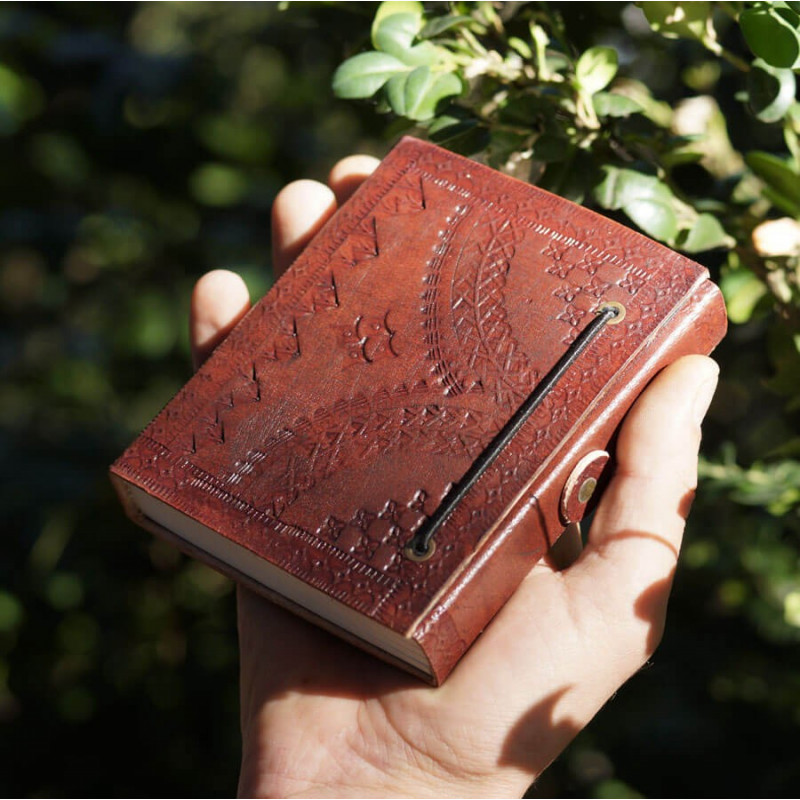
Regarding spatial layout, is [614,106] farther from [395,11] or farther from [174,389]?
[174,389]

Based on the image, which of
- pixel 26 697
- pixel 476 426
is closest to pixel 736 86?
pixel 476 426

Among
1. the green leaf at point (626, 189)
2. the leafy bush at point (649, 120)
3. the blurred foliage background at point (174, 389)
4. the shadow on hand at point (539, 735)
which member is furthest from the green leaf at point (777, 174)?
the shadow on hand at point (539, 735)

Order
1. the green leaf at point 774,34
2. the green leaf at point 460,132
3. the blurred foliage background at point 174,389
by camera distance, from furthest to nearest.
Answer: the blurred foliage background at point 174,389 → the green leaf at point 460,132 → the green leaf at point 774,34

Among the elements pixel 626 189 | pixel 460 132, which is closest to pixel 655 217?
pixel 626 189

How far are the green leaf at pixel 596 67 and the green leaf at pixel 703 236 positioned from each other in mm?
203

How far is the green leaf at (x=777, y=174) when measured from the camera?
116 cm

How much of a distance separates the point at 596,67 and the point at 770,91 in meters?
0.20

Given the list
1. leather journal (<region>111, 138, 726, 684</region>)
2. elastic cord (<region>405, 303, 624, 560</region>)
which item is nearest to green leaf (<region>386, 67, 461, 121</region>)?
leather journal (<region>111, 138, 726, 684</region>)

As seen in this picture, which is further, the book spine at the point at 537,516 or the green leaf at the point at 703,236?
the green leaf at the point at 703,236

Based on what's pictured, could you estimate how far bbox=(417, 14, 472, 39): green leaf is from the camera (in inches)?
46.2

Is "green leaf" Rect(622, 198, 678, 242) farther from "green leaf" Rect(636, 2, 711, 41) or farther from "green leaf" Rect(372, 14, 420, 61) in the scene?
"green leaf" Rect(372, 14, 420, 61)

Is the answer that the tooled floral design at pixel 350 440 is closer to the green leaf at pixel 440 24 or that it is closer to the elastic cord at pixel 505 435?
the elastic cord at pixel 505 435

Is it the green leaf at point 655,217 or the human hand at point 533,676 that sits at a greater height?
the green leaf at point 655,217

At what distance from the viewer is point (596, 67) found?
1.20m
